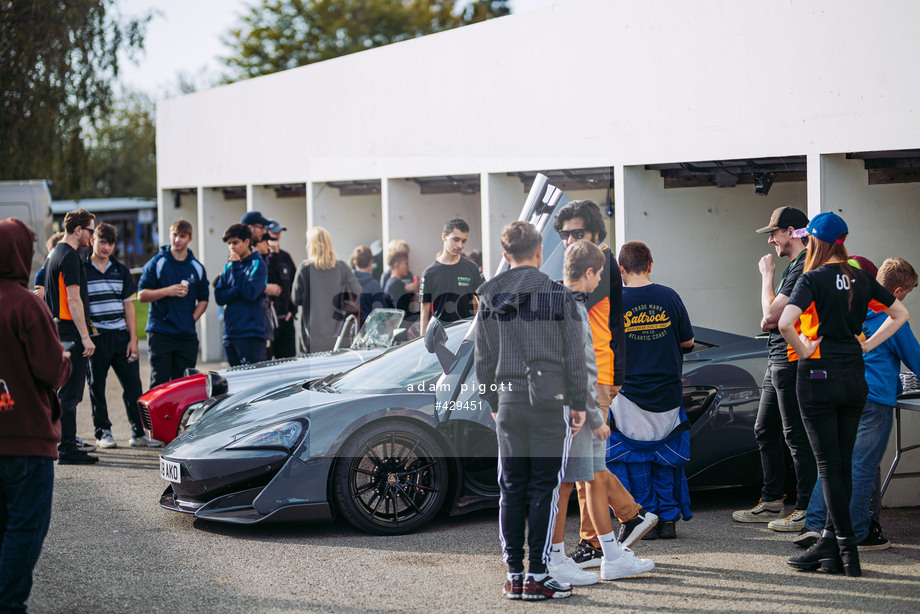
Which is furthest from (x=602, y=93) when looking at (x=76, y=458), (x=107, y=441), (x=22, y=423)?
(x=22, y=423)

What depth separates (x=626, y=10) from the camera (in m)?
9.11

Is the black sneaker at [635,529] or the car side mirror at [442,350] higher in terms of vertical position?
the car side mirror at [442,350]

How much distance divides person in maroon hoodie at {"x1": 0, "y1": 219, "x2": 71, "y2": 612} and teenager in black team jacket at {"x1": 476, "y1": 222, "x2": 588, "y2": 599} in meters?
1.93

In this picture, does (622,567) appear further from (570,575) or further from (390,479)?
(390,479)

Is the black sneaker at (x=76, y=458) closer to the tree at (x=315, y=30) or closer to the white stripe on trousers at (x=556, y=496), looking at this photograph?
the white stripe on trousers at (x=556, y=496)


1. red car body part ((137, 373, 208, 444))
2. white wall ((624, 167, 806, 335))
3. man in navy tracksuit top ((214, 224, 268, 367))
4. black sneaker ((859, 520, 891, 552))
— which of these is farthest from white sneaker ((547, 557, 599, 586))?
man in navy tracksuit top ((214, 224, 268, 367))

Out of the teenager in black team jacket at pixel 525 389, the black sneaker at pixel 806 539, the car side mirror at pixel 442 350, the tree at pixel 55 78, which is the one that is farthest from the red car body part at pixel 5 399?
the tree at pixel 55 78

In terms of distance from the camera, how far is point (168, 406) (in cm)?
780

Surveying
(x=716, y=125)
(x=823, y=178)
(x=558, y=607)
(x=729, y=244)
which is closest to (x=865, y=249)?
(x=823, y=178)

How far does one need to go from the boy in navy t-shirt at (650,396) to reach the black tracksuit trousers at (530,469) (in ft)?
3.70

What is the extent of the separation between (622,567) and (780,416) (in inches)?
65.4

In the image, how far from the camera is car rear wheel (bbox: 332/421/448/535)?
579cm

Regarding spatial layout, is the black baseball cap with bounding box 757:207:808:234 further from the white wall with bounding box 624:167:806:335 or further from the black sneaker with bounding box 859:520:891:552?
the white wall with bounding box 624:167:806:335

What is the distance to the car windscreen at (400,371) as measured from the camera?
243 inches
